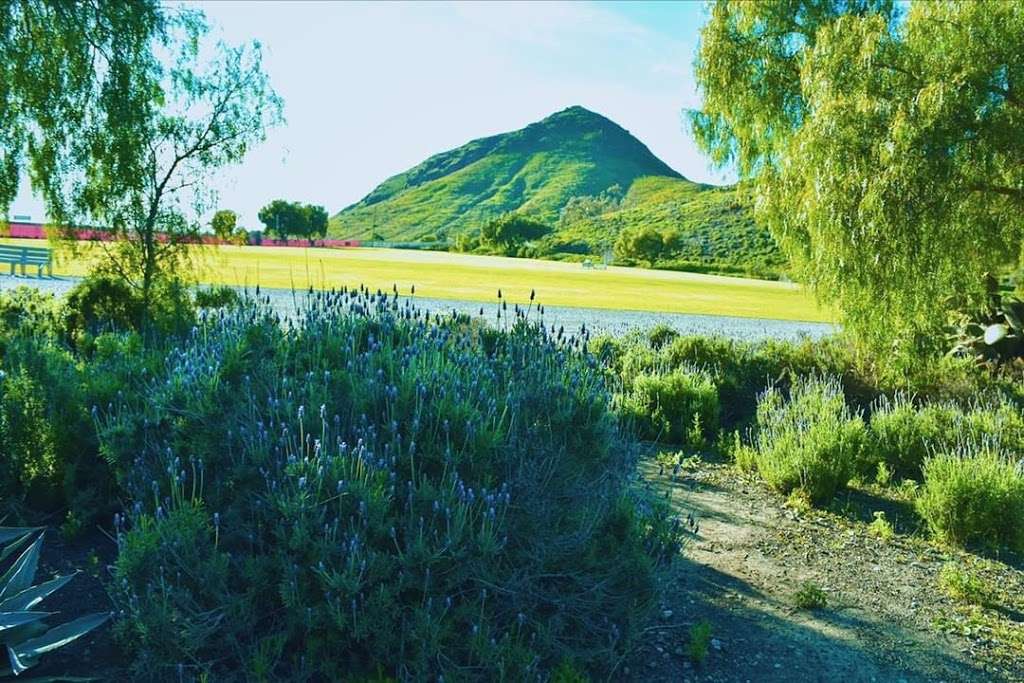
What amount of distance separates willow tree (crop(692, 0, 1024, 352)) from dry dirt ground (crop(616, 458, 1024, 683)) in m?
5.30

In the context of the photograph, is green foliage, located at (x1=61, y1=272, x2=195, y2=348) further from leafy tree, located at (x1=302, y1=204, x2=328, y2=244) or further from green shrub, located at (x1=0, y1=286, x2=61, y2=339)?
leafy tree, located at (x1=302, y1=204, x2=328, y2=244)

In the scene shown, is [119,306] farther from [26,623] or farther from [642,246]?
[642,246]

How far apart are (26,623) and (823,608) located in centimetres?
403

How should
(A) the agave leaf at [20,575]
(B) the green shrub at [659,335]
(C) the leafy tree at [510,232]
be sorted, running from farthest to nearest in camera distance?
1. (C) the leafy tree at [510,232]
2. (B) the green shrub at [659,335]
3. (A) the agave leaf at [20,575]

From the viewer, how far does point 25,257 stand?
25172 mm

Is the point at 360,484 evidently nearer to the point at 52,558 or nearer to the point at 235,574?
the point at 235,574

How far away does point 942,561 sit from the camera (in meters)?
5.77

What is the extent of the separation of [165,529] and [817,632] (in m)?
3.33

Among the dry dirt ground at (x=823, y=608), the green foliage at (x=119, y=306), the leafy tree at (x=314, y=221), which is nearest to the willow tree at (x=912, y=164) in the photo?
the dry dirt ground at (x=823, y=608)

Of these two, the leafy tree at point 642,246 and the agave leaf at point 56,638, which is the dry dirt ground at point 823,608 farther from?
the leafy tree at point 642,246

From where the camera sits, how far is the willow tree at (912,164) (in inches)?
432

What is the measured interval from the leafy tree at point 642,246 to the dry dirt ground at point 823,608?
6470cm

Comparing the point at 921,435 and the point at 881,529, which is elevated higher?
the point at 921,435

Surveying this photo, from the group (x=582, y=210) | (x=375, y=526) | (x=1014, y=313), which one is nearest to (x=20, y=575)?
(x=375, y=526)
